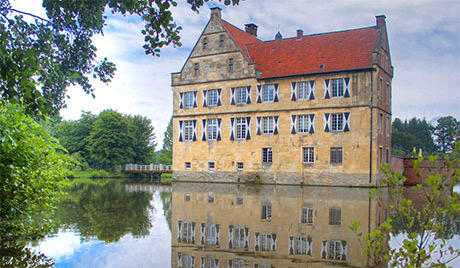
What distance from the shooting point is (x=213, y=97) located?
37.0 meters

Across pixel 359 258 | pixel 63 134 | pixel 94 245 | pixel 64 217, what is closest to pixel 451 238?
pixel 359 258

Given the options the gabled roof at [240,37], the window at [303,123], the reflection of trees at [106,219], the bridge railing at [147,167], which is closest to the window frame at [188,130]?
the gabled roof at [240,37]

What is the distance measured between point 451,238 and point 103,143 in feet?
157

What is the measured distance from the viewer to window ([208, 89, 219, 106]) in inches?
1449

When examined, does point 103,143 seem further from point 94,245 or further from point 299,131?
point 94,245

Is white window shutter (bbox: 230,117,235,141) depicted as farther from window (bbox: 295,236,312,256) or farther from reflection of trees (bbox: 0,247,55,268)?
reflection of trees (bbox: 0,247,55,268)

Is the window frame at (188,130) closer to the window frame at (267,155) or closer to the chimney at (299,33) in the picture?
the window frame at (267,155)

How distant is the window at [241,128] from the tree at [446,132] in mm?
66746

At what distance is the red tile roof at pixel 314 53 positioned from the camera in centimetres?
3259

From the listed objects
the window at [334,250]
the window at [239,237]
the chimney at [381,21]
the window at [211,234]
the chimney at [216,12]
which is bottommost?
the window at [211,234]

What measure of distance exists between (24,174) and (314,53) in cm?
2905

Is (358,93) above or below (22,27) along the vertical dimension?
above

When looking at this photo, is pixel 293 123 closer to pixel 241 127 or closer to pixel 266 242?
pixel 241 127

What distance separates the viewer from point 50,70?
6238 mm
